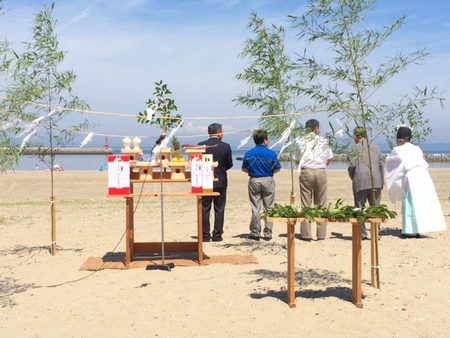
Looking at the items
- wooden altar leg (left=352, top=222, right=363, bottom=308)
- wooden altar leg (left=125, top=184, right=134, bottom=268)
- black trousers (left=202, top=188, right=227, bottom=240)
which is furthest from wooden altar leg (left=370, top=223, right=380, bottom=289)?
black trousers (left=202, top=188, right=227, bottom=240)

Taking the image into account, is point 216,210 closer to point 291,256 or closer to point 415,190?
point 415,190

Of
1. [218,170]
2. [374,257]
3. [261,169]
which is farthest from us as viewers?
[218,170]

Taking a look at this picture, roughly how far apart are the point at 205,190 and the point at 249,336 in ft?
9.67

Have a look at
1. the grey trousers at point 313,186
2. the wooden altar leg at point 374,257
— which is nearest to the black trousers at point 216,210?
the grey trousers at point 313,186

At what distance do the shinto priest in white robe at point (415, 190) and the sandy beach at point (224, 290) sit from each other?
0.33 meters

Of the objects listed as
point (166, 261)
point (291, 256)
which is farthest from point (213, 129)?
point (291, 256)

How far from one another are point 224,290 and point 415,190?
4.41 meters

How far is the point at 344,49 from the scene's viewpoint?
6488mm

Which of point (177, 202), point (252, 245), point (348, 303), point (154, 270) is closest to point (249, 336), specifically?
point (348, 303)

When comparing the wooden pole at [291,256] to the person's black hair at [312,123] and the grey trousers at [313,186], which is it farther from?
the grey trousers at [313,186]

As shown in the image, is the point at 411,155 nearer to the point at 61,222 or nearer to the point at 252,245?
the point at 252,245

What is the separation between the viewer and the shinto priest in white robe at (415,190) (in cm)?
966

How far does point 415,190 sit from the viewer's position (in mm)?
9711

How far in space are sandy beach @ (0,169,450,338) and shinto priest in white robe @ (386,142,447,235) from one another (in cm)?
33
